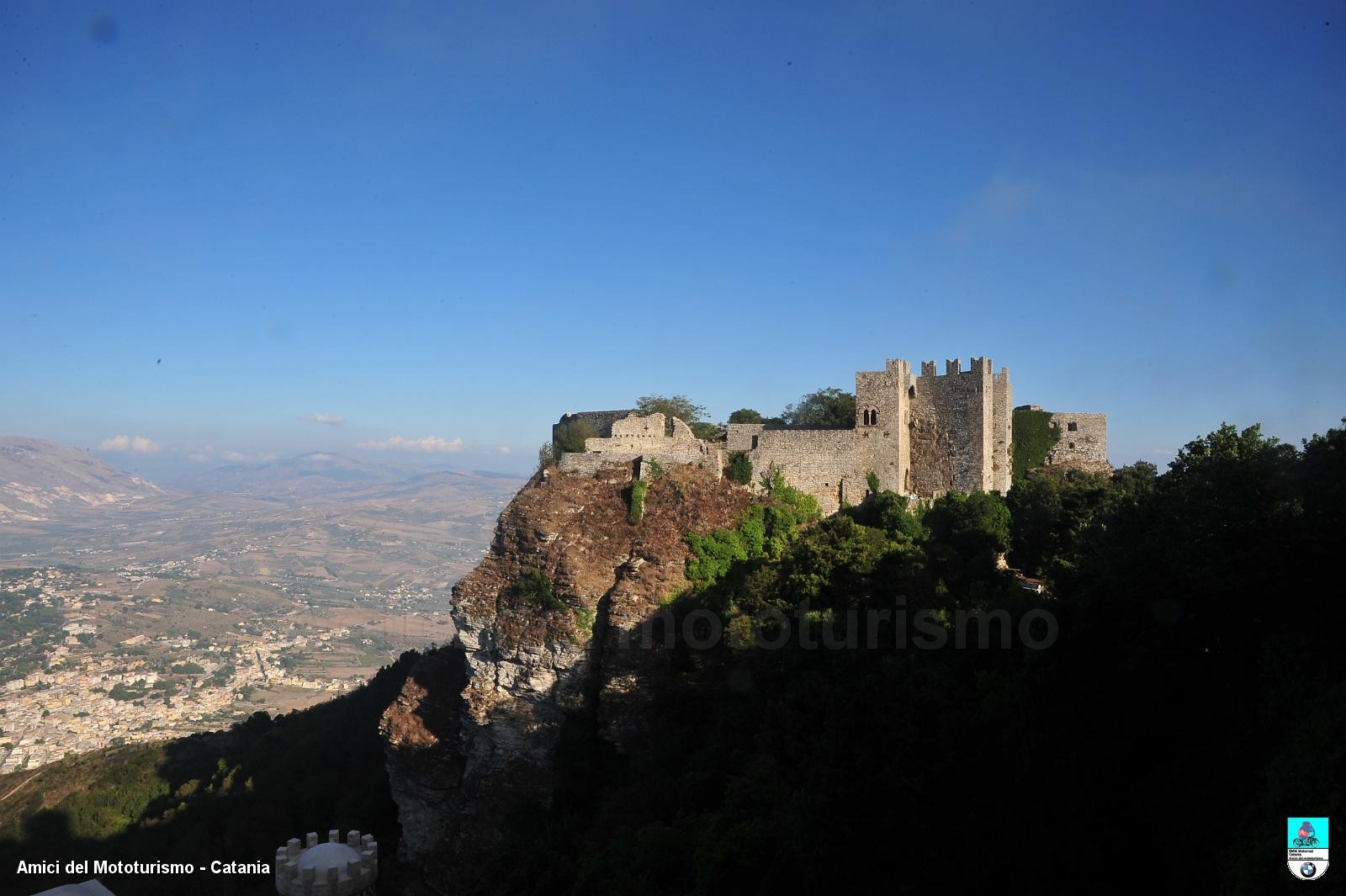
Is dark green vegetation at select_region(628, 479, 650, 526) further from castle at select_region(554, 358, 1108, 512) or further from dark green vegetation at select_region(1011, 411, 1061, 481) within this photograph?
dark green vegetation at select_region(1011, 411, 1061, 481)

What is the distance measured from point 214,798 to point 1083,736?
42.5 m

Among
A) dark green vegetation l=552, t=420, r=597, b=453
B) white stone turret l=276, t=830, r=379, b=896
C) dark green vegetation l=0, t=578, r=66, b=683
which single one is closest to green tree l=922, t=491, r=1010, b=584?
dark green vegetation l=552, t=420, r=597, b=453

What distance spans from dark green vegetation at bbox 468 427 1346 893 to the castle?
897 centimetres

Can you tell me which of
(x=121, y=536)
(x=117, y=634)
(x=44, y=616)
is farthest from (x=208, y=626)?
(x=121, y=536)

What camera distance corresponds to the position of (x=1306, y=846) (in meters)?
10.5

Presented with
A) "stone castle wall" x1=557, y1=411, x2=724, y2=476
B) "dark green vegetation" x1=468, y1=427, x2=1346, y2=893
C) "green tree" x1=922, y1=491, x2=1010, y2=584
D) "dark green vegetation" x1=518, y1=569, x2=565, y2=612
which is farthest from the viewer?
"stone castle wall" x1=557, y1=411, x2=724, y2=476

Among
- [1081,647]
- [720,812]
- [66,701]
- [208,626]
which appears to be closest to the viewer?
[1081,647]

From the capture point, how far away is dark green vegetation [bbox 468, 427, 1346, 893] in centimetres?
1262

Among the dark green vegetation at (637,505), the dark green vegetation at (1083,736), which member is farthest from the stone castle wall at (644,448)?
the dark green vegetation at (1083,736)

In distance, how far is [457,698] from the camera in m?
31.2

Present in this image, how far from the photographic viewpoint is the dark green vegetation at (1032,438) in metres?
32.5

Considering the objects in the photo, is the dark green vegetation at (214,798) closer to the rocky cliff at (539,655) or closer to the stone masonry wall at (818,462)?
the rocky cliff at (539,655)

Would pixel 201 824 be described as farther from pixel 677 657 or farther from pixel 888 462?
pixel 888 462

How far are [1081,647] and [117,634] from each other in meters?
125
